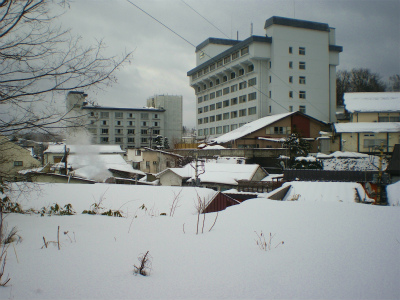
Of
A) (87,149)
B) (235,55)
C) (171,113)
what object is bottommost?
(87,149)

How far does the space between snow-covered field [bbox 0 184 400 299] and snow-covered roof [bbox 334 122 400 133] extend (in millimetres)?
29601

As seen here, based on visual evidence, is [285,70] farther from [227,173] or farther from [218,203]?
[218,203]

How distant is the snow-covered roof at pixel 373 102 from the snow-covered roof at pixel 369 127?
192 centimetres

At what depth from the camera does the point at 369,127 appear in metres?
31.5

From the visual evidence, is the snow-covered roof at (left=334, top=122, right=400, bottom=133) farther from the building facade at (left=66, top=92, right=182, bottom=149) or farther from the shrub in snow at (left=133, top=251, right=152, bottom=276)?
the building facade at (left=66, top=92, right=182, bottom=149)

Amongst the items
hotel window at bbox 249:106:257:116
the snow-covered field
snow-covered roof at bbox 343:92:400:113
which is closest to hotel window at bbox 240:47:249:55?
hotel window at bbox 249:106:257:116

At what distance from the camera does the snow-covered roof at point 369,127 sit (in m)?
30.7

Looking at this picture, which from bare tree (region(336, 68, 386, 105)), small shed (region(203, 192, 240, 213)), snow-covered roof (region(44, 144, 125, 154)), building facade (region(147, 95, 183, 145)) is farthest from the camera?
building facade (region(147, 95, 183, 145))

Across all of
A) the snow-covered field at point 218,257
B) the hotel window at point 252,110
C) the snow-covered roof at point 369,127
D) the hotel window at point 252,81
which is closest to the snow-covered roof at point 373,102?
the snow-covered roof at point 369,127

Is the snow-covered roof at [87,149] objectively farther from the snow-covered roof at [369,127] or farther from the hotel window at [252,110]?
the snow-covered roof at [369,127]

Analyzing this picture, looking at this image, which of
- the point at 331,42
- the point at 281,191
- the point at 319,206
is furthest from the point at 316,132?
the point at 319,206

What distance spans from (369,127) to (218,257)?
1347 inches

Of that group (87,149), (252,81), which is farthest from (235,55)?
(87,149)

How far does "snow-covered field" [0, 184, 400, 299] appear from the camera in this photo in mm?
2498
